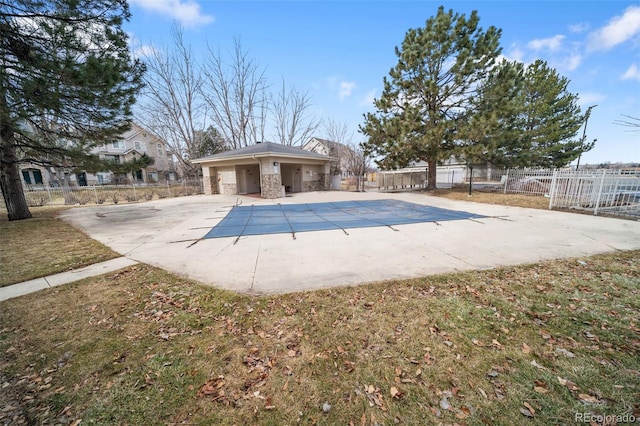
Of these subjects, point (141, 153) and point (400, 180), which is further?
point (141, 153)

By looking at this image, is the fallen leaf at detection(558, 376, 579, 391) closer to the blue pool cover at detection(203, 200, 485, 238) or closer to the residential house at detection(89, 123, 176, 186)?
the blue pool cover at detection(203, 200, 485, 238)

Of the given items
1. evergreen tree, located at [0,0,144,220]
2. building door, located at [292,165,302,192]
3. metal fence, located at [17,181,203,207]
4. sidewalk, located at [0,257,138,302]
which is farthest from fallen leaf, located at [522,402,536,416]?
metal fence, located at [17,181,203,207]

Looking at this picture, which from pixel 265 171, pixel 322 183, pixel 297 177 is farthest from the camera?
pixel 322 183

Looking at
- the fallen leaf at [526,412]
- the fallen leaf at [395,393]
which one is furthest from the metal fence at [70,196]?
the fallen leaf at [526,412]

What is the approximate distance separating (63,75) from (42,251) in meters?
4.45

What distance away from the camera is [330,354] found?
2330 millimetres

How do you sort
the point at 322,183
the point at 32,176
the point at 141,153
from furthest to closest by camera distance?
1. the point at 141,153
2. the point at 32,176
3. the point at 322,183

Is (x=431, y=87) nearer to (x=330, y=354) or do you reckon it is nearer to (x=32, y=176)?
(x=330, y=354)

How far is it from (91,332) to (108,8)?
9.55 meters

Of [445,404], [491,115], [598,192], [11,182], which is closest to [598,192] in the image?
[598,192]

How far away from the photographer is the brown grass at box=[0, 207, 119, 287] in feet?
14.5

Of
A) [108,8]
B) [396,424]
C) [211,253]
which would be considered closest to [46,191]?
[108,8]

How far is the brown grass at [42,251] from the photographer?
14.5ft

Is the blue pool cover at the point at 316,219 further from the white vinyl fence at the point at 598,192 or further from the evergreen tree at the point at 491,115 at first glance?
the evergreen tree at the point at 491,115
